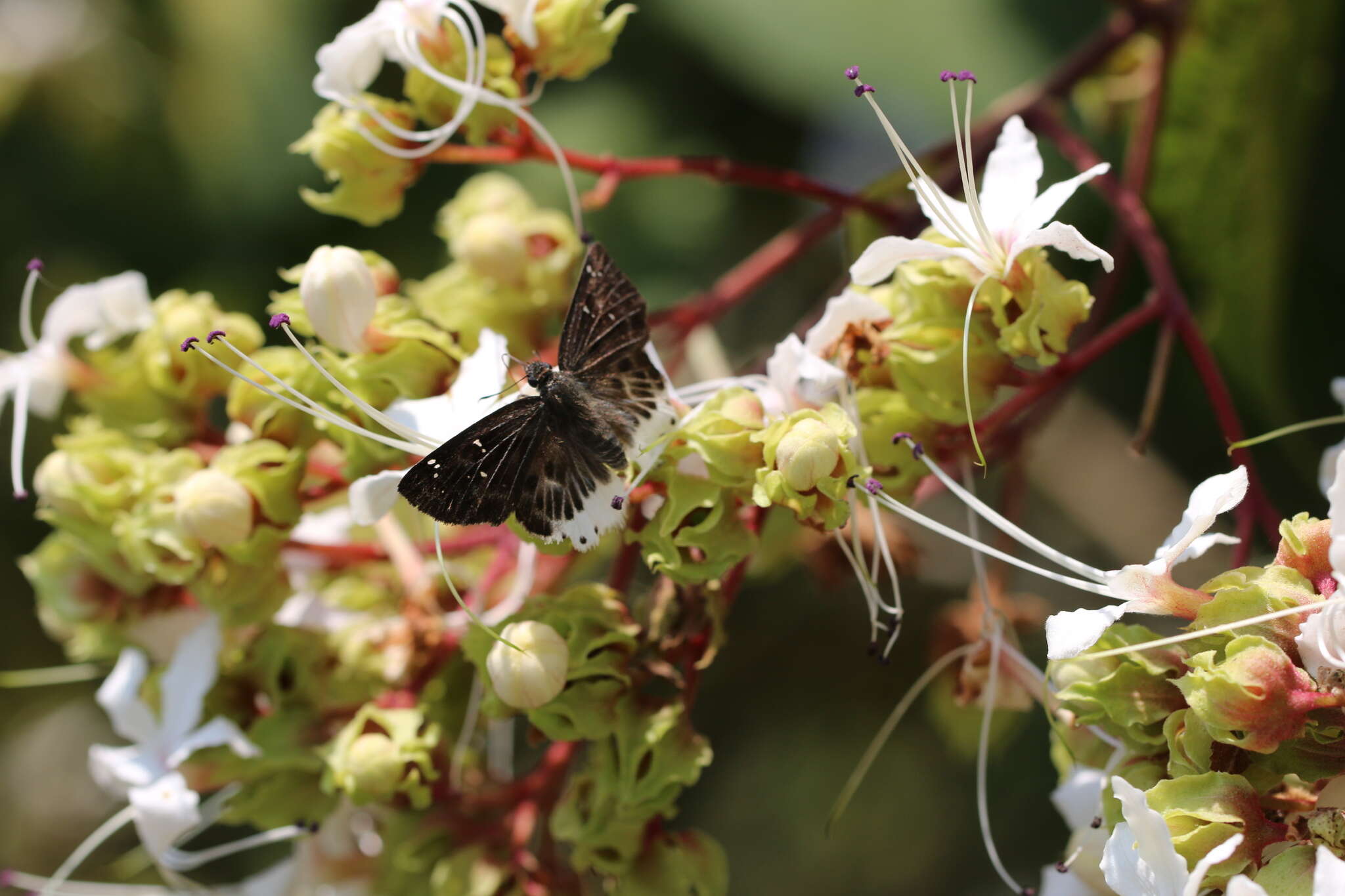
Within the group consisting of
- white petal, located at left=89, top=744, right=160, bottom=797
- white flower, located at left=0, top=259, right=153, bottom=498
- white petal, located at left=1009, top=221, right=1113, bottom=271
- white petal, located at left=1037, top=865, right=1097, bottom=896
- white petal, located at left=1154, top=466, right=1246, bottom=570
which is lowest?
white petal, located at left=1037, top=865, right=1097, bottom=896

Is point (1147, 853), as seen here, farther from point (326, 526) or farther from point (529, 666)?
point (326, 526)

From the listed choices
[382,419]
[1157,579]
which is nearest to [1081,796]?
[1157,579]

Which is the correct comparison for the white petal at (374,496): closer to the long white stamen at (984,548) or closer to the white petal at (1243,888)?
the long white stamen at (984,548)

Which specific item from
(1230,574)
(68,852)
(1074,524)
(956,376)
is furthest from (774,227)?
(68,852)

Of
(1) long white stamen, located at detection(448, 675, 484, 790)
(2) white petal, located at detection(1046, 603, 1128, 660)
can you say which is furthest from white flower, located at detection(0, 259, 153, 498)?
(2) white petal, located at detection(1046, 603, 1128, 660)

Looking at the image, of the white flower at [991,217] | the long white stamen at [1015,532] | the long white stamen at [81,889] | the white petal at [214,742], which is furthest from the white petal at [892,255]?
the long white stamen at [81,889]

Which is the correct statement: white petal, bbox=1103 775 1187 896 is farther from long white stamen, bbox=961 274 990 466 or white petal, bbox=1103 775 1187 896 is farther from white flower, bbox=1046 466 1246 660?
long white stamen, bbox=961 274 990 466
